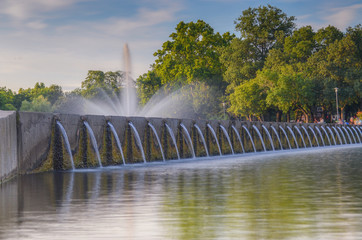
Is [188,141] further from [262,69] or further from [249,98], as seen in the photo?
[262,69]

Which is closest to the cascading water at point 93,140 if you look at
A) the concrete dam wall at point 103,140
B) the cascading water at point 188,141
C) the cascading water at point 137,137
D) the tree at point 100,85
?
the concrete dam wall at point 103,140

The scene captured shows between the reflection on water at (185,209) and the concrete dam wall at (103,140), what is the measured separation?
3.67m

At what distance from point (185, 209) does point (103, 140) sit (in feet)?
41.1

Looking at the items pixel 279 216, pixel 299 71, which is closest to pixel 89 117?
pixel 279 216

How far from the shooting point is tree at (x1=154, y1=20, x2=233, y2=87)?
8938cm

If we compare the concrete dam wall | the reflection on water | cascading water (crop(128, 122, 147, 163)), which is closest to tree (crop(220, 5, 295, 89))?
the concrete dam wall

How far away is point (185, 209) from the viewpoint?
7539 millimetres

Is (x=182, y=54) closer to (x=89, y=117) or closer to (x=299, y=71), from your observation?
(x=299, y=71)

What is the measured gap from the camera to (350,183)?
11039 mm

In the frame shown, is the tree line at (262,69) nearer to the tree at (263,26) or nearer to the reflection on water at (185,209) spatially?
the tree at (263,26)

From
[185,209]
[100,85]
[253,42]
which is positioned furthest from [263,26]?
[185,209]

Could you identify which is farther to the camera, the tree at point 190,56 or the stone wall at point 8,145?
the tree at point 190,56

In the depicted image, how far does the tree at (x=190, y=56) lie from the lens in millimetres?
89375

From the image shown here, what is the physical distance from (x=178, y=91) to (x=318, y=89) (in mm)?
21454
